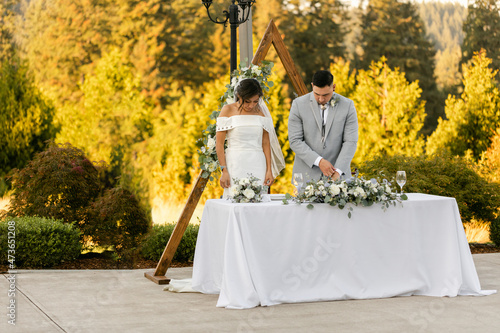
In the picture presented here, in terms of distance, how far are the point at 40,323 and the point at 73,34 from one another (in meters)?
15.3

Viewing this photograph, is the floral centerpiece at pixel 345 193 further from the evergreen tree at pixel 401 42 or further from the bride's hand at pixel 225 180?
the evergreen tree at pixel 401 42

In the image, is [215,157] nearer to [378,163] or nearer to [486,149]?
[378,163]

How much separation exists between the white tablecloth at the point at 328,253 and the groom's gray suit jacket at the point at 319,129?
679 mm

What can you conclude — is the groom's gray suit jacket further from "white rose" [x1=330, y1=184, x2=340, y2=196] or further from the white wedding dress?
"white rose" [x1=330, y1=184, x2=340, y2=196]

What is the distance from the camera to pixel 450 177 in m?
9.18

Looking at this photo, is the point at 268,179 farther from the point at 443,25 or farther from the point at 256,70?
the point at 443,25

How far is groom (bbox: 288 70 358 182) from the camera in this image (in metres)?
5.77

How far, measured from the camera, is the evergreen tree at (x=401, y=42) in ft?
67.3

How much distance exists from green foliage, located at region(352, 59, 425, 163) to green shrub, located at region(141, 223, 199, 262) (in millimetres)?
6832

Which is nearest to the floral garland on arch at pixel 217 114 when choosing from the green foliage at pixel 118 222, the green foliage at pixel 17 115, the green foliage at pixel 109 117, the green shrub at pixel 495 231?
the green foliage at pixel 118 222

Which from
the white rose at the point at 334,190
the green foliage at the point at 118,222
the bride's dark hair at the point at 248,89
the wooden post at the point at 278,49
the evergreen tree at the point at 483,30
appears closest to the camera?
the white rose at the point at 334,190

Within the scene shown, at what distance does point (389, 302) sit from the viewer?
5219 millimetres

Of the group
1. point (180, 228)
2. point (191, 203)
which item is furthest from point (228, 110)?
point (180, 228)

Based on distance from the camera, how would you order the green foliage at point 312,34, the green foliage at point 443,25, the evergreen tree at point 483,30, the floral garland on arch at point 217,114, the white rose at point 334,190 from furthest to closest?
the green foliage at point 443,25 → the green foliage at point 312,34 → the evergreen tree at point 483,30 → the floral garland on arch at point 217,114 → the white rose at point 334,190
